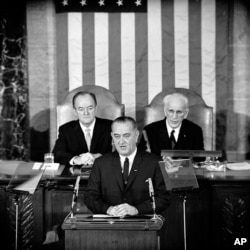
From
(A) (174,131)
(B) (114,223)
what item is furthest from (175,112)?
(B) (114,223)

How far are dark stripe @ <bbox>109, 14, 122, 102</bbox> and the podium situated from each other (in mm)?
3436

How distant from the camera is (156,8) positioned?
A: 21.6 feet

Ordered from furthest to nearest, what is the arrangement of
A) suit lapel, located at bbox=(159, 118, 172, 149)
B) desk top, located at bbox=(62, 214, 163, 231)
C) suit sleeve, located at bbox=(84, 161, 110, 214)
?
suit lapel, located at bbox=(159, 118, 172, 149) < suit sleeve, located at bbox=(84, 161, 110, 214) < desk top, located at bbox=(62, 214, 163, 231)

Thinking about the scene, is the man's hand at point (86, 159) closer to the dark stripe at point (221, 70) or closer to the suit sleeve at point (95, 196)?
the suit sleeve at point (95, 196)

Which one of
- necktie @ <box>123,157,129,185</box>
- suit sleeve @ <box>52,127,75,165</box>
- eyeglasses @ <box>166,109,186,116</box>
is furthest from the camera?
eyeglasses @ <box>166,109,186,116</box>

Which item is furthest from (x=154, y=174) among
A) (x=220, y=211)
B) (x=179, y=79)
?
(x=179, y=79)

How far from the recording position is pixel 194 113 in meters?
6.02

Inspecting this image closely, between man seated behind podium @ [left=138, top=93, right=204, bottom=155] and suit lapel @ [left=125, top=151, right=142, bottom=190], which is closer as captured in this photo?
suit lapel @ [left=125, top=151, right=142, bottom=190]

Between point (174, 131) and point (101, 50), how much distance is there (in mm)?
1738

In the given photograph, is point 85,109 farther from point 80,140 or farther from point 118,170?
point 118,170

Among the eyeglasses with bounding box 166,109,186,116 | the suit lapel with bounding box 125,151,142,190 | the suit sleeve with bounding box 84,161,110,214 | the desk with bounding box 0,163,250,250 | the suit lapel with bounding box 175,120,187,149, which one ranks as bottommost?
the desk with bounding box 0,163,250,250

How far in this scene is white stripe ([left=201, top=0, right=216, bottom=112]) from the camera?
6590 mm

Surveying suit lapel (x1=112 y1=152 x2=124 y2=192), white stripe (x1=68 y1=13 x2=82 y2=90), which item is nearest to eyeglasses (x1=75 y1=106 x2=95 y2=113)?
suit lapel (x1=112 y1=152 x2=124 y2=192)

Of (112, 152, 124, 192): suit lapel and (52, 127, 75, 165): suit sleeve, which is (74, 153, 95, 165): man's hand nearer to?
(52, 127, 75, 165): suit sleeve
